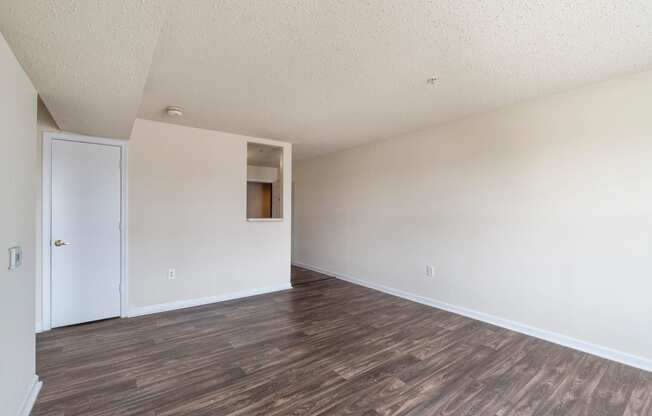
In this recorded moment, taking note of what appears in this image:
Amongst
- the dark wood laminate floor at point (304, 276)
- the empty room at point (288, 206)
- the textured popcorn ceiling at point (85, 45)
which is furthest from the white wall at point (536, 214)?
the textured popcorn ceiling at point (85, 45)

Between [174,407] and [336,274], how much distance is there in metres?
3.76

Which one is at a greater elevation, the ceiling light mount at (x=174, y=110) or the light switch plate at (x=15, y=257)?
the ceiling light mount at (x=174, y=110)

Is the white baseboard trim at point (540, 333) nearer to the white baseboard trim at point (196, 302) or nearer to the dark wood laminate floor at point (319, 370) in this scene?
the dark wood laminate floor at point (319, 370)

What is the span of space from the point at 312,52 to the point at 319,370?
2.37m

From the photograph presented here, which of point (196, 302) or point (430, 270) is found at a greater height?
point (430, 270)

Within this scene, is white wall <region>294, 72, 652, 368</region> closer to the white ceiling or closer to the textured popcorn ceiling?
the white ceiling

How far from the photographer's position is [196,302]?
3.82 meters

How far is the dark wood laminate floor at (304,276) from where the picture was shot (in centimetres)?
509

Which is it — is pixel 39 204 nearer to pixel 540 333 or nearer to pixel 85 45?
pixel 85 45

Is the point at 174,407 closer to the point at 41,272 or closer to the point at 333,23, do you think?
the point at 41,272

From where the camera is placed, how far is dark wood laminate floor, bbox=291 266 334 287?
16.7 feet

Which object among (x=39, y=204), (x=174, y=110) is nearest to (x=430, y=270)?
(x=174, y=110)

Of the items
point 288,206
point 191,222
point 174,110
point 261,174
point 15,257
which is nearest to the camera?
point 15,257

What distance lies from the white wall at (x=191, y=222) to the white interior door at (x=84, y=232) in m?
0.18
